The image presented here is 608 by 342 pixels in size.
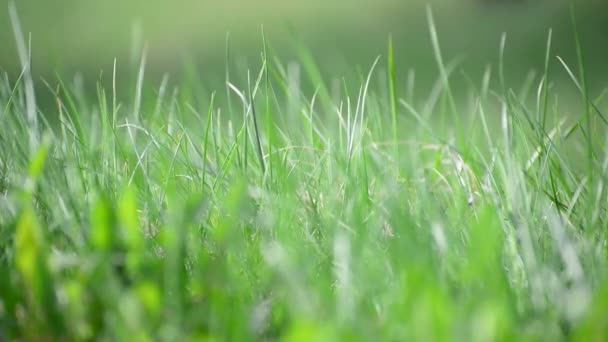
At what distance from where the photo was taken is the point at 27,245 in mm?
279

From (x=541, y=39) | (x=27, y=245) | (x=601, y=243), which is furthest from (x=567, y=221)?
(x=541, y=39)

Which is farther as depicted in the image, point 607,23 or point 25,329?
point 607,23

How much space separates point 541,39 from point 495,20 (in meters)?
0.27

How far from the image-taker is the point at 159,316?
28 centimetres

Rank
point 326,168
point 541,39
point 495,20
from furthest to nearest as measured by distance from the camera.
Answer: point 495,20
point 541,39
point 326,168

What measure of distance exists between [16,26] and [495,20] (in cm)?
266

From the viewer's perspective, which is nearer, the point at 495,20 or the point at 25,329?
the point at 25,329

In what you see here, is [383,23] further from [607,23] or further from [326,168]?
[326,168]

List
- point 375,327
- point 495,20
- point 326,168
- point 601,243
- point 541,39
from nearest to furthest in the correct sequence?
point 375,327 → point 601,243 → point 326,168 → point 541,39 → point 495,20

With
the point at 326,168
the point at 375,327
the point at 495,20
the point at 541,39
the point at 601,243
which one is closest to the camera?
the point at 375,327

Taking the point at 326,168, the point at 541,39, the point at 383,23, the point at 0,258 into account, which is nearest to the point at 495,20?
the point at 541,39

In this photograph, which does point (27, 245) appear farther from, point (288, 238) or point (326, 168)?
point (326, 168)

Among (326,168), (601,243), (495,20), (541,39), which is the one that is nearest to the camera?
(601,243)

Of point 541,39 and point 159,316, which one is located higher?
point 159,316
